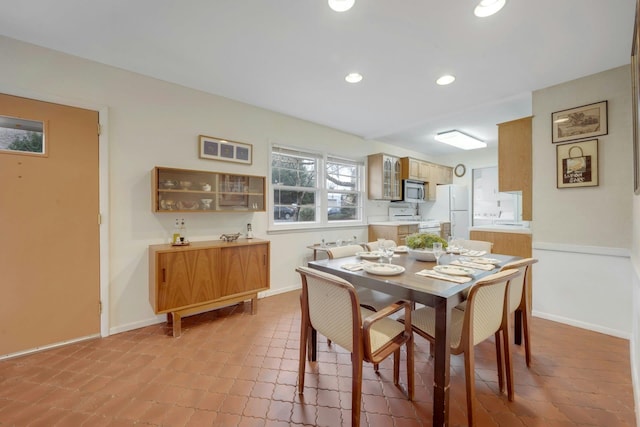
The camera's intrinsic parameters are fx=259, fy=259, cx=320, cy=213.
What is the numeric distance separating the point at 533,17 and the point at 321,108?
225 centimetres

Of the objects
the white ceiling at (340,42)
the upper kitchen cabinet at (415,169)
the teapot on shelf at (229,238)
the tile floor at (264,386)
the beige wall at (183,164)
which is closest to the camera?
the tile floor at (264,386)

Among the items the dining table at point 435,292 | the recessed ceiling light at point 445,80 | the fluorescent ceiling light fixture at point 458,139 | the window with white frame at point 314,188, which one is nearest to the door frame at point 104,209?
the window with white frame at point 314,188

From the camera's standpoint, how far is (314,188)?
421 centimetres

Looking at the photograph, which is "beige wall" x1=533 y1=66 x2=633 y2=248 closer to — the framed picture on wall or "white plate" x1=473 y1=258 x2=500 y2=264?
"white plate" x1=473 y1=258 x2=500 y2=264

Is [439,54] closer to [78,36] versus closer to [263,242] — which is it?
[263,242]

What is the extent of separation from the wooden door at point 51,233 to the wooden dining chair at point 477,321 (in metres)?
2.90

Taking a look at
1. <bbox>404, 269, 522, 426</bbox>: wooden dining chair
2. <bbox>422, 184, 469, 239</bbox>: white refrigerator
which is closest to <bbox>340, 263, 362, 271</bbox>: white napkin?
<bbox>404, 269, 522, 426</bbox>: wooden dining chair

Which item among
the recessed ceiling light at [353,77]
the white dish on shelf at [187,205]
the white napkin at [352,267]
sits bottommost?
the white napkin at [352,267]

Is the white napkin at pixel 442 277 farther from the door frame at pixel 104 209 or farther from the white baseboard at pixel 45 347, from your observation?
the white baseboard at pixel 45 347

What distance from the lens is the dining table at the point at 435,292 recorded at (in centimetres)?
133

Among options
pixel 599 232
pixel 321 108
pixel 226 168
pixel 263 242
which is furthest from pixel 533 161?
pixel 226 168

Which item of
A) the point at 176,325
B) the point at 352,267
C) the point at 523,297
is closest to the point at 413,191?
the point at 523,297

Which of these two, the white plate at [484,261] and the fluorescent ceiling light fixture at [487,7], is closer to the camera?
the fluorescent ceiling light fixture at [487,7]

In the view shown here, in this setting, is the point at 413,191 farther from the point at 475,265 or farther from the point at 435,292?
the point at 435,292
